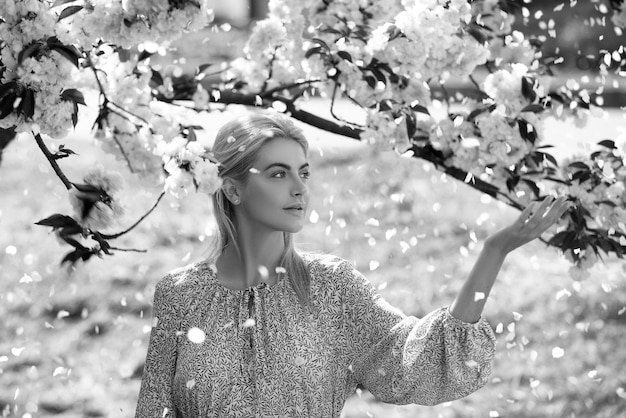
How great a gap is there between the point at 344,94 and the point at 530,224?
1188 millimetres

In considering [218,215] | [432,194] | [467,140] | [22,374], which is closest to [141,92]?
[218,215]

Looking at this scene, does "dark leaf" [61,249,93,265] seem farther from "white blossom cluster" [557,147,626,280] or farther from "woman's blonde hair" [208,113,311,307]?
"white blossom cluster" [557,147,626,280]

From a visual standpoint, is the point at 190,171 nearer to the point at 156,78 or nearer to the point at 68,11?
the point at 68,11

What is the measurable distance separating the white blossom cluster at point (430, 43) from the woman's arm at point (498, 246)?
829mm

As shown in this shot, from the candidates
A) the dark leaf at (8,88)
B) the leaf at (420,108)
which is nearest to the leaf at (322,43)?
the leaf at (420,108)

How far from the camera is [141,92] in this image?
2.68 m

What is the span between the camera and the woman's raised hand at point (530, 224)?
6.15 feet

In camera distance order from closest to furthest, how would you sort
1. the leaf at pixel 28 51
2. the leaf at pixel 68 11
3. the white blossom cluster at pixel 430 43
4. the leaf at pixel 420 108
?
the leaf at pixel 28 51 < the leaf at pixel 68 11 < the white blossom cluster at pixel 430 43 < the leaf at pixel 420 108

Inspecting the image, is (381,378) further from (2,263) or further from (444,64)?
(2,263)

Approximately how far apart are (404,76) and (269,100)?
453 millimetres

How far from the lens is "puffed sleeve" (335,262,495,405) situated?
2.02 m

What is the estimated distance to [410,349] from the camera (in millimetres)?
2092

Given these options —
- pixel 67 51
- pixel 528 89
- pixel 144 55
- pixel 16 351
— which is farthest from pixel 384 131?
pixel 16 351

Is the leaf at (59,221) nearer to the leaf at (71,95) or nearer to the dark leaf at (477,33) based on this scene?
the leaf at (71,95)
